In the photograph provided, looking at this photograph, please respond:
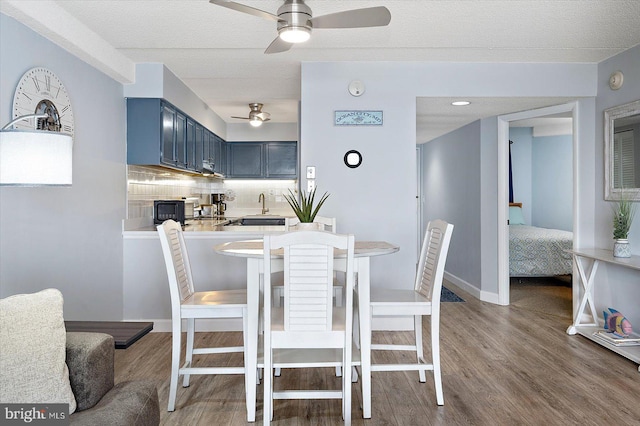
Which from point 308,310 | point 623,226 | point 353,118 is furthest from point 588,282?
point 308,310

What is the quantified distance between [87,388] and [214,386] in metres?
1.36

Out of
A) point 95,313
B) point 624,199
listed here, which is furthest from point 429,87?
point 95,313

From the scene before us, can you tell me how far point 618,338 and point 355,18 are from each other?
10.4 ft

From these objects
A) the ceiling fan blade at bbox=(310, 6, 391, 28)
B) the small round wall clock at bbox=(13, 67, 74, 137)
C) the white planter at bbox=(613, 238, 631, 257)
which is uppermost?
the ceiling fan blade at bbox=(310, 6, 391, 28)

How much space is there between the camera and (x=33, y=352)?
145cm

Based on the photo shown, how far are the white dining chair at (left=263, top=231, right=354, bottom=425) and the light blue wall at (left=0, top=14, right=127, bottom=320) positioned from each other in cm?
162

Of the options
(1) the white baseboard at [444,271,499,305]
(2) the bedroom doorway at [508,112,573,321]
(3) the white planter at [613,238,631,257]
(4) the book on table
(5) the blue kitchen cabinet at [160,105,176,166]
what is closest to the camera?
(4) the book on table

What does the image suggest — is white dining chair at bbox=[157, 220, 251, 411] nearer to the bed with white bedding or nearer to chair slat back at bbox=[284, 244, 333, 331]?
chair slat back at bbox=[284, 244, 333, 331]

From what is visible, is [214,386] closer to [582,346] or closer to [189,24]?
[189,24]

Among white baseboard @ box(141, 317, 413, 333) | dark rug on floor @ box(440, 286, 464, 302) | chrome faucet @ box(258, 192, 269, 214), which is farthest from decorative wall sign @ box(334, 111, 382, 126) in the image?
chrome faucet @ box(258, 192, 269, 214)

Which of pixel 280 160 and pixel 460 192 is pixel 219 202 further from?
pixel 460 192

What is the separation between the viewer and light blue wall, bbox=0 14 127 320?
2.62 metres

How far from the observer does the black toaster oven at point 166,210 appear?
4684 mm

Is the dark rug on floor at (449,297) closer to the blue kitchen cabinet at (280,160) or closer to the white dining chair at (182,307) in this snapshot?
the blue kitchen cabinet at (280,160)
